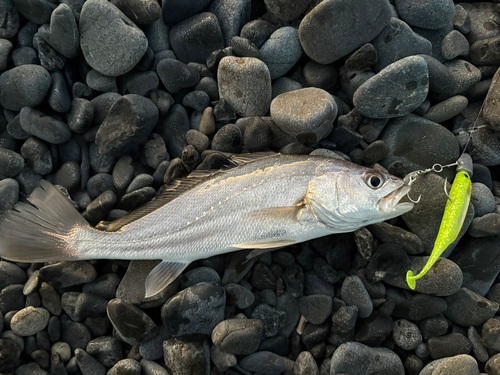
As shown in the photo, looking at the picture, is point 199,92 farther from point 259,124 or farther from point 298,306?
point 298,306

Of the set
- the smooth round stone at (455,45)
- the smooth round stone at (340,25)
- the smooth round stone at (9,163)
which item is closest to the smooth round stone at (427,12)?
the smooth round stone at (455,45)

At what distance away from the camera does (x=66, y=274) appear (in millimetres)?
3359

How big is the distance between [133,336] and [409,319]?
2.93 m

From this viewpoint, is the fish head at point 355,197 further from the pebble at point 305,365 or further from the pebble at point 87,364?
the pebble at point 87,364

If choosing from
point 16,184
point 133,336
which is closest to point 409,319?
point 133,336

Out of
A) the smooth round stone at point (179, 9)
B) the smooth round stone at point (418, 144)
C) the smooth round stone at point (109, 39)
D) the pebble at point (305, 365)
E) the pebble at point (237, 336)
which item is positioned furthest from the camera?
the smooth round stone at point (179, 9)

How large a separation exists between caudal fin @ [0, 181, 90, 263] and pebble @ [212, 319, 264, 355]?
5.55 ft

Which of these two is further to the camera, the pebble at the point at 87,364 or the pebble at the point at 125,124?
the pebble at the point at 125,124

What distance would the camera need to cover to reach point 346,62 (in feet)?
11.9

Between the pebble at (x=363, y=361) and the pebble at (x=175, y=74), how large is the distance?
3386 mm

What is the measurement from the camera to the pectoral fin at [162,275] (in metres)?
3.19

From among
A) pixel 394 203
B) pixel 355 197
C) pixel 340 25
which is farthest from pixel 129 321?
pixel 340 25

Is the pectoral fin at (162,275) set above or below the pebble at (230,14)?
below

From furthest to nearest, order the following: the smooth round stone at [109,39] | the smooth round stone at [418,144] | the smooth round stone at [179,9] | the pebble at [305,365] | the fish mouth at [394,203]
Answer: the smooth round stone at [179,9] < the smooth round stone at [418,144] < the smooth round stone at [109,39] < the pebble at [305,365] < the fish mouth at [394,203]
